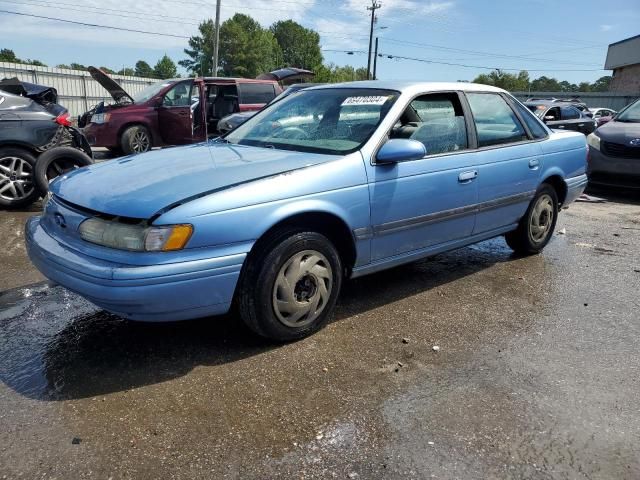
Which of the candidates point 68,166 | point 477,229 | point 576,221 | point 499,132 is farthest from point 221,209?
point 576,221

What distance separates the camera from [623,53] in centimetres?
4219

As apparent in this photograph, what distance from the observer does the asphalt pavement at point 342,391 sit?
223cm

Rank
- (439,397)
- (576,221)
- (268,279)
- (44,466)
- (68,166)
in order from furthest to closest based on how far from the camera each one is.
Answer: (576,221)
(68,166)
(268,279)
(439,397)
(44,466)

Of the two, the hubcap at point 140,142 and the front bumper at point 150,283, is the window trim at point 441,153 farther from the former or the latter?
the hubcap at point 140,142

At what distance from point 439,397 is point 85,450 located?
1.67m

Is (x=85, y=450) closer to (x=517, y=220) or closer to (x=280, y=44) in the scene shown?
(x=517, y=220)

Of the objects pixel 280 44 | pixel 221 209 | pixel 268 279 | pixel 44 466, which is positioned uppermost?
pixel 280 44

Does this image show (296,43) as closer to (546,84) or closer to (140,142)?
(546,84)

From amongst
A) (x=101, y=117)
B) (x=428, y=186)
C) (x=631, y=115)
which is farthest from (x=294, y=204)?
(x=101, y=117)

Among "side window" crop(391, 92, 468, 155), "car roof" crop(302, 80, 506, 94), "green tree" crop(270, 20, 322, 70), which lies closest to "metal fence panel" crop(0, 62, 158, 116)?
"car roof" crop(302, 80, 506, 94)

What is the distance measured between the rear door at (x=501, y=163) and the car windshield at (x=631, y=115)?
18.3ft

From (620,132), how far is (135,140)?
8.93m

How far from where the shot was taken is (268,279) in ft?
9.78

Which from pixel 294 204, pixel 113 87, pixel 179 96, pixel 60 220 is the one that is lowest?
pixel 60 220
